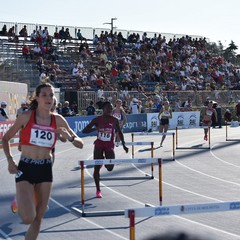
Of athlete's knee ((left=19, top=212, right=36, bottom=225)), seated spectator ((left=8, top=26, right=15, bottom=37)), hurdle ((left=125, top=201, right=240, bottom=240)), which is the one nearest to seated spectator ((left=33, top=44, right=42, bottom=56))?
seated spectator ((left=8, top=26, right=15, bottom=37))

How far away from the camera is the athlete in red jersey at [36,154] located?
7412 millimetres

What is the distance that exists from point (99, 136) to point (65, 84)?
26.0 m

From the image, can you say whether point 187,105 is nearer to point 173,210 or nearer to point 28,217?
point 28,217

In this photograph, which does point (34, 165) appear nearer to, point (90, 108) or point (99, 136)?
point (99, 136)

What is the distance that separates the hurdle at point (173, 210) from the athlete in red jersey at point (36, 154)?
1904 millimetres

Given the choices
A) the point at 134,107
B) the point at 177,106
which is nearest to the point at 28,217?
the point at 134,107

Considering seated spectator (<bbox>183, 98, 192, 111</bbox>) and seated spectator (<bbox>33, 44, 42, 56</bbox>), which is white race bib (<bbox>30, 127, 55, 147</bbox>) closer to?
seated spectator (<bbox>33, 44, 42, 56</bbox>)

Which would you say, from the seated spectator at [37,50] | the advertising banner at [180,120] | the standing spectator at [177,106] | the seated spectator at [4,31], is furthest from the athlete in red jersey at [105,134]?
the standing spectator at [177,106]

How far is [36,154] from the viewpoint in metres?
7.58

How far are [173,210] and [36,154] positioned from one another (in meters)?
2.22

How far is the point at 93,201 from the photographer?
515 inches

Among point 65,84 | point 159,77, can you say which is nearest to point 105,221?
point 65,84

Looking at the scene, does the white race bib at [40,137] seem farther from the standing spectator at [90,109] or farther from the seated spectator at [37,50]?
the seated spectator at [37,50]

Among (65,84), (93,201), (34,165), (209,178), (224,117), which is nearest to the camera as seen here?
(34,165)
